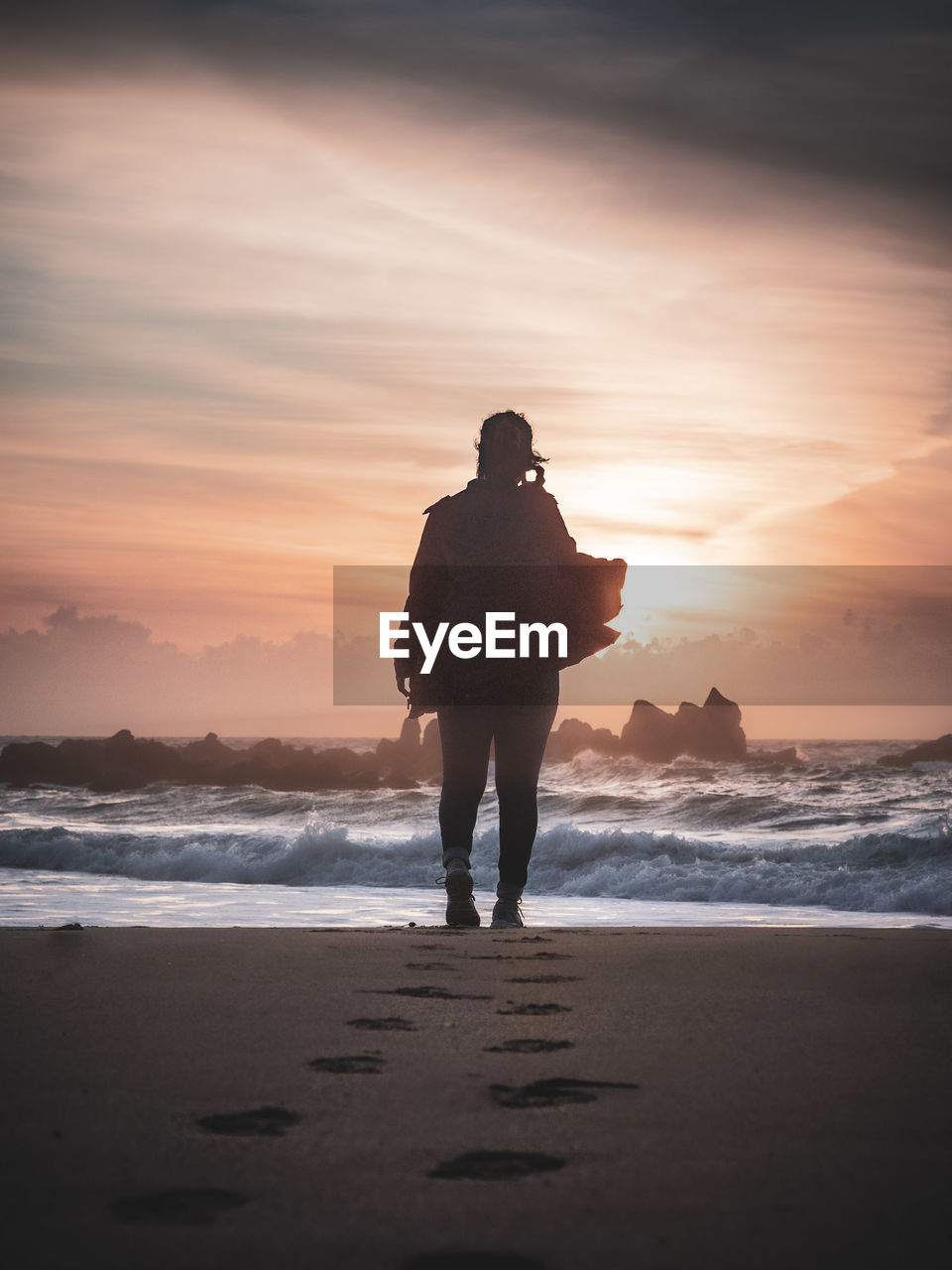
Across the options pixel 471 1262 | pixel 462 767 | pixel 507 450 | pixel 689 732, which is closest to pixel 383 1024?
pixel 471 1262

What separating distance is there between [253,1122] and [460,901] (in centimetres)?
265

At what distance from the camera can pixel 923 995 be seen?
2285mm

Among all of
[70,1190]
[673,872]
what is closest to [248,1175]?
[70,1190]

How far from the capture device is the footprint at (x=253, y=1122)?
1.37 metres

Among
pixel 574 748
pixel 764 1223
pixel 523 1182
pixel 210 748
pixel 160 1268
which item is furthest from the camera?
pixel 574 748

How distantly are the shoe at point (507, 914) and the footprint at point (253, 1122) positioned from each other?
2547 mm

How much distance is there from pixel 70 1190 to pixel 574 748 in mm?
33231

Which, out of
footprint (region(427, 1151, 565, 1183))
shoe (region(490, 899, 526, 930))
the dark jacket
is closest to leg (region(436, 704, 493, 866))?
the dark jacket

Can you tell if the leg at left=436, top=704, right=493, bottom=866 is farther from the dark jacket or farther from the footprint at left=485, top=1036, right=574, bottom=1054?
the footprint at left=485, top=1036, right=574, bottom=1054

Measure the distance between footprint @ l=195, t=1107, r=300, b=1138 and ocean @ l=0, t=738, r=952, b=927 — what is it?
15.9ft

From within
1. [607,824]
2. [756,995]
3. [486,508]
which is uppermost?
[486,508]

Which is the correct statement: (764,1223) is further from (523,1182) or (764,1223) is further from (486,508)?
(486,508)

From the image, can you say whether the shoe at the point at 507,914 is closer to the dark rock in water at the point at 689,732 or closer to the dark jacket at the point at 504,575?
the dark jacket at the point at 504,575

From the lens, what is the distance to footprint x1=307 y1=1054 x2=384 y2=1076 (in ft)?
5.49
